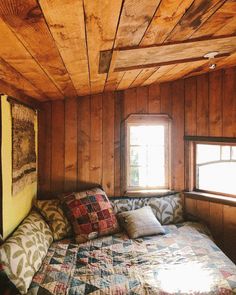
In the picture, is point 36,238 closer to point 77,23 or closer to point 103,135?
point 103,135

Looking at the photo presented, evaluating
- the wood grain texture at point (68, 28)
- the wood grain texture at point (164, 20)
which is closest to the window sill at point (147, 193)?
the wood grain texture at point (68, 28)

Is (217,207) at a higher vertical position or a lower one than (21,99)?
lower

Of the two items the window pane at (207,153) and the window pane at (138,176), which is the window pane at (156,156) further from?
the window pane at (207,153)

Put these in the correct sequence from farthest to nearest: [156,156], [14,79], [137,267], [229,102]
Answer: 1. [156,156]
2. [229,102]
3. [137,267]
4. [14,79]

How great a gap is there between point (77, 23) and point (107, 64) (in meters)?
0.68

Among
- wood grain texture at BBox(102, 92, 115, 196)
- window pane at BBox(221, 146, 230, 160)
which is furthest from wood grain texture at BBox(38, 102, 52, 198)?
window pane at BBox(221, 146, 230, 160)

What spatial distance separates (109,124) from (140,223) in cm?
114

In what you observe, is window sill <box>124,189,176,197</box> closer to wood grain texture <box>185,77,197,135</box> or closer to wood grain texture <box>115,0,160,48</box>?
wood grain texture <box>185,77,197,135</box>

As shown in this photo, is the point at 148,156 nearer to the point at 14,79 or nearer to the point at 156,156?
the point at 156,156

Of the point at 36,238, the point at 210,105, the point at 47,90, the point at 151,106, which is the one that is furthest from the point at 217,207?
the point at 47,90

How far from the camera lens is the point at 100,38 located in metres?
1.25

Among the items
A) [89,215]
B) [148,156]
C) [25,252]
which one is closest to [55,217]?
[89,215]

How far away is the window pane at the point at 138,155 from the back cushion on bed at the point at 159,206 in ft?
1.37

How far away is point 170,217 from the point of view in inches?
116
